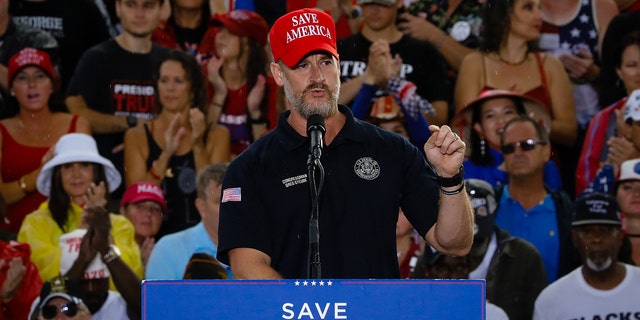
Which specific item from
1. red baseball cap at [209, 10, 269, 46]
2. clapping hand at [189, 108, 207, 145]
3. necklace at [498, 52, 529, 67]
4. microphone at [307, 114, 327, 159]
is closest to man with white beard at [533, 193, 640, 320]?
necklace at [498, 52, 529, 67]

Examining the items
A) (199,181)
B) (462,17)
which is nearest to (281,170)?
(199,181)

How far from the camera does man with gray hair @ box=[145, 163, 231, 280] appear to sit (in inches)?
307

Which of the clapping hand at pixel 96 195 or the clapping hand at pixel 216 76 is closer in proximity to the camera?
the clapping hand at pixel 96 195

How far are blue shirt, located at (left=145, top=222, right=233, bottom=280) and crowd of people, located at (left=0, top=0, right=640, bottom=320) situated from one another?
1cm

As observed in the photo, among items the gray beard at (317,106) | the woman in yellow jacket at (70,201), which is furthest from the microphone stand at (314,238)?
the woman in yellow jacket at (70,201)

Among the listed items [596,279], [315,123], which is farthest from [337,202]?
[596,279]

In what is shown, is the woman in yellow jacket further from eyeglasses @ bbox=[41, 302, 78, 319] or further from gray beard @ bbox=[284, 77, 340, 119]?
gray beard @ bbox=[284, 77, 340, 119]

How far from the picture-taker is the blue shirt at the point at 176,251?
7.79m

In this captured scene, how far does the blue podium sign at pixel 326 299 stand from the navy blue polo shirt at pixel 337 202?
0.88 meters

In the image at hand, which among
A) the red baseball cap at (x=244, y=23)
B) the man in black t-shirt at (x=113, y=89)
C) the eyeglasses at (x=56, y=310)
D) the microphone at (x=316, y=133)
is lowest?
the eyeglasses at (x=56, y=310)

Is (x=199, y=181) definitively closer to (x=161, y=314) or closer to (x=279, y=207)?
(x=279, y=207)

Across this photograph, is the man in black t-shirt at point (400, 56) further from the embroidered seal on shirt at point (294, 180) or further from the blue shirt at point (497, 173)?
the embroidered seal on shirt at point (294, 180)


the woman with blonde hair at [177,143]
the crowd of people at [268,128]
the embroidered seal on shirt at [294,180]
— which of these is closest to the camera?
the embroidered seal on shirt at [294,180]

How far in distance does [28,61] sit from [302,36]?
4.88 metres
